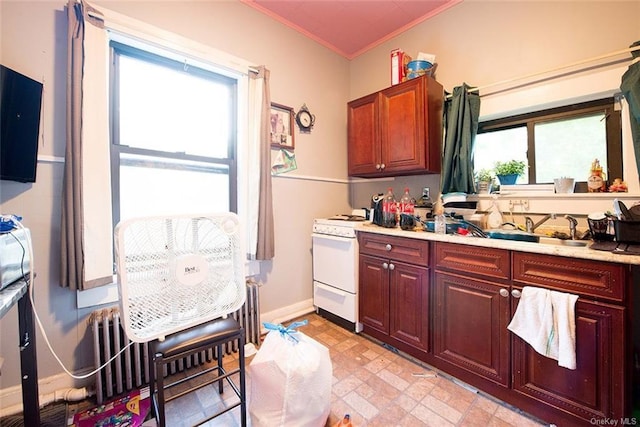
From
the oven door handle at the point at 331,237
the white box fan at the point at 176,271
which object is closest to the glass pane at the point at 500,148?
the oven door handle at the point at 331,237

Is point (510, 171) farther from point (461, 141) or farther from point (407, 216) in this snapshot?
point (407, 216)

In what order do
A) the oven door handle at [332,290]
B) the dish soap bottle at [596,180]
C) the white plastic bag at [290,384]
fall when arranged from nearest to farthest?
the white plastic bag at [290,384] → the dish soap bottle at [596,180] → the oven door handle at [332,290]

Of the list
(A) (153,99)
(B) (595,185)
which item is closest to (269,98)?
(A) (153,99)

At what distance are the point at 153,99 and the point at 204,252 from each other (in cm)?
135

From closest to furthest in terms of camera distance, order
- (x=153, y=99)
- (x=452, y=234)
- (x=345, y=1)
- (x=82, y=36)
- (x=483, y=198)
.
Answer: (x=82, y=36)
(x=452, y=234)
(x=153, y=99)
(x=483, y=198)
(x=345, y=1)

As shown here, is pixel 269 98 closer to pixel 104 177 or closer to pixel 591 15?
pixel 104 177

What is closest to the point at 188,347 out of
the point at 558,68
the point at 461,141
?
the point at 461,141

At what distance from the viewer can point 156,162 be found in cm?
182

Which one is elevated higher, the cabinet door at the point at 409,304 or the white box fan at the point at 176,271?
the white box fan at the point at 176,271

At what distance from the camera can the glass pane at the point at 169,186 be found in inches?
67.6

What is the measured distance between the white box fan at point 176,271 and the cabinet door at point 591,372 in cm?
159

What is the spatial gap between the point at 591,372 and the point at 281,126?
2516 millimetres

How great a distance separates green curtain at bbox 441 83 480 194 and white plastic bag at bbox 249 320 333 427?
5.23 ft

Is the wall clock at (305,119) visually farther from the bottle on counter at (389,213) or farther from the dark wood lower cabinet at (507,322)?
the dark wood lower cabinet at (507,322)
